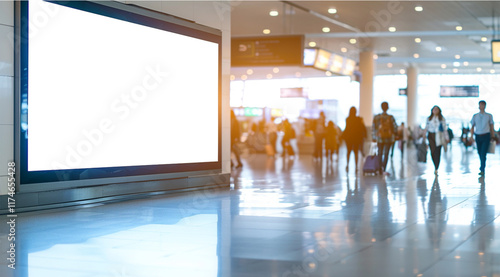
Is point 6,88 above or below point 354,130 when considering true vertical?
above

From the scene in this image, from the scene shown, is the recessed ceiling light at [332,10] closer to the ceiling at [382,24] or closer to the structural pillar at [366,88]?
the ceiling at [382,24]

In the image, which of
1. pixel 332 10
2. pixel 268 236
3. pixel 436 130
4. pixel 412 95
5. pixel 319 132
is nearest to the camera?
pixel 268 236

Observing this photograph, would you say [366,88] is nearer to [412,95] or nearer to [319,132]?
[319,132]

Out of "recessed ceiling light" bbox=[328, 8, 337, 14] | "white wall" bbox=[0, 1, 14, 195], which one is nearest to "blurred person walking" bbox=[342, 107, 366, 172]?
"recessed ceiling light" bbox=[328, 8, 337, 14]

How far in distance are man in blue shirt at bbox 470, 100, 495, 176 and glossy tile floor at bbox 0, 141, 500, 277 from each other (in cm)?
489

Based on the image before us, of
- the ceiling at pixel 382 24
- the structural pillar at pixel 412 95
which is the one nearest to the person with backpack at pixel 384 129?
the ceiling at pixel 382 24

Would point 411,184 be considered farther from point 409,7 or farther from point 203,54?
point 409,7

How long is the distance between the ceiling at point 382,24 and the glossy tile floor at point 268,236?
8.65 metres

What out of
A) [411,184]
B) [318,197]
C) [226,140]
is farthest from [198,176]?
[411,184]

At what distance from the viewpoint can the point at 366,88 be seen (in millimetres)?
29484

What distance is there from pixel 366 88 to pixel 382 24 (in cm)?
788

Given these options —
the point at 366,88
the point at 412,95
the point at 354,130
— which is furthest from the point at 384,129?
→ the point at 412,95

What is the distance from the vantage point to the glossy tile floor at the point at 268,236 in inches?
192

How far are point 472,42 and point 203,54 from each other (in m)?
19.3
